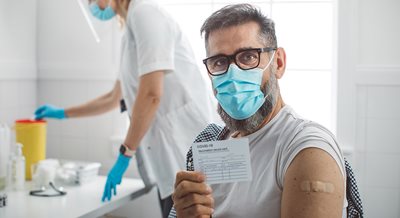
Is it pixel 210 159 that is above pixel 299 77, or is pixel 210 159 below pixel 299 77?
below

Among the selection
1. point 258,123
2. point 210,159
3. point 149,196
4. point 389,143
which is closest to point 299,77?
point 389,143

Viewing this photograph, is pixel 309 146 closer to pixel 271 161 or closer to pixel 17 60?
pixel 271 161

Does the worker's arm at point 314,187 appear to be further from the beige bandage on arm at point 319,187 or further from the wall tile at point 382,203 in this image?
the wall tile at point 382,203

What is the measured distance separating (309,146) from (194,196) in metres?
0.30

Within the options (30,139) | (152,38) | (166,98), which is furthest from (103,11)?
(30,139)

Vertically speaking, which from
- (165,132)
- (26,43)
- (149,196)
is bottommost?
(149,196)

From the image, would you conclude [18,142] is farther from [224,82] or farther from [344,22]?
[344,22]

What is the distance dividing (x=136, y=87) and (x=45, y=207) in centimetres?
63

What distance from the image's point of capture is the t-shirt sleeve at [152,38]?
1.89m

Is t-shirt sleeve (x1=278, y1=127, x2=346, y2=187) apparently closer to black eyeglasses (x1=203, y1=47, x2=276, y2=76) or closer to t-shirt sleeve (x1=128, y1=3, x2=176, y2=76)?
black eyeglasses (x1=203, y1=47, x2=276, y2=76)

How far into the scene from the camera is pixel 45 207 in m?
1.83

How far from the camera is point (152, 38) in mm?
1888

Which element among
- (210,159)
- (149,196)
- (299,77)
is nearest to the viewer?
(210,159)

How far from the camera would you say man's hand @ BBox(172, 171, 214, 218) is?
1116 millimetres
